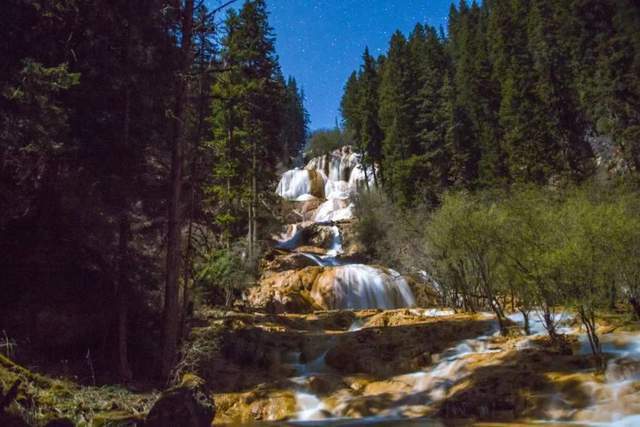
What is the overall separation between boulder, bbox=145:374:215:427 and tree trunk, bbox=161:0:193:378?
3003 millimetres

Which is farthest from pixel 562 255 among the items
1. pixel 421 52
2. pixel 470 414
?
pixel 421 52

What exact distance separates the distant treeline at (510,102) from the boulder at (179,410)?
30526 mm

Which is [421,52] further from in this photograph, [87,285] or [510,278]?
[87,285]

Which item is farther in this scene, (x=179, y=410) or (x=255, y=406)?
(x=255, y=406)

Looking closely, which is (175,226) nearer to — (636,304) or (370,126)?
(636,304)

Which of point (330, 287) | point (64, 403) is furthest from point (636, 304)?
point (64, 403)

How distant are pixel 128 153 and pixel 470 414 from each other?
1040 cm

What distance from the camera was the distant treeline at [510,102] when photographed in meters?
33.6

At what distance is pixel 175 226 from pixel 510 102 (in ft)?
116

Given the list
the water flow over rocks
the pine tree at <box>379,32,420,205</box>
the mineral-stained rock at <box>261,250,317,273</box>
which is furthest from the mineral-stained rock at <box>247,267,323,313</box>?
the pine tree at <box>379,32,420,205</box>

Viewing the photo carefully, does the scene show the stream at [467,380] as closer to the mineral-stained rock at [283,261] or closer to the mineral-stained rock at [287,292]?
the mineral-stained rock at [287,292]

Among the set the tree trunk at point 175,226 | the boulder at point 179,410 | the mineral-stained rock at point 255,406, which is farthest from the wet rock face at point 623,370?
the tree trunk at point 175,226

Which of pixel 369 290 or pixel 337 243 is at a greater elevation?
pixel 337 243

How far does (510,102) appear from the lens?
40219 millimetres
